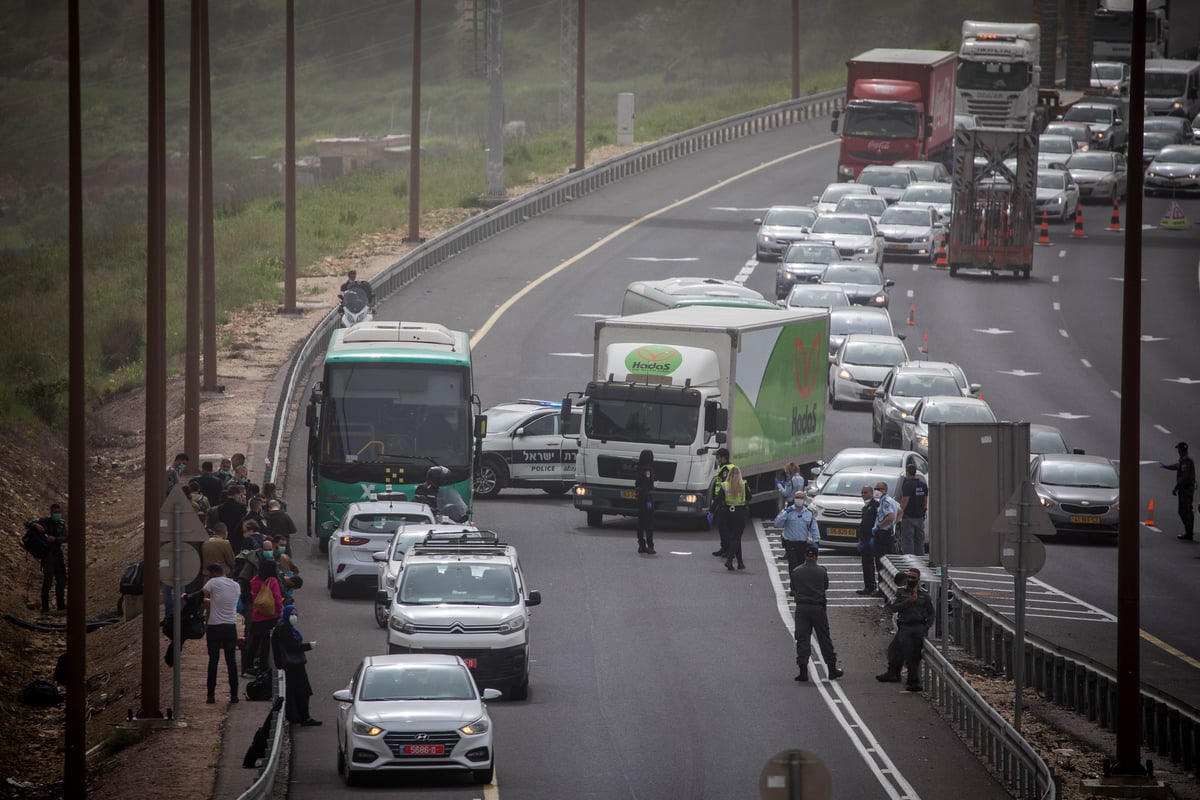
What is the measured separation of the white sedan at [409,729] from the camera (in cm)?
1792

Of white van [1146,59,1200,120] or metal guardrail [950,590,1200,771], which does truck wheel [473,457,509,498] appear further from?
white van [1146,59,1200,120]

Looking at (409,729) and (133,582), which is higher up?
(133,582)

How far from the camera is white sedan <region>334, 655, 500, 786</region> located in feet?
58.8

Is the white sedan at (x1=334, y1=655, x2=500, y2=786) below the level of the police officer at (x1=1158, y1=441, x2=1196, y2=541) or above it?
below

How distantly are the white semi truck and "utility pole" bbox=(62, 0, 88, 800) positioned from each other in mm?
53260

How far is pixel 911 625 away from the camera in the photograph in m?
22.9

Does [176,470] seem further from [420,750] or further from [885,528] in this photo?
[420,750]

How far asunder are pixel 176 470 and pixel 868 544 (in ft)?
35.3

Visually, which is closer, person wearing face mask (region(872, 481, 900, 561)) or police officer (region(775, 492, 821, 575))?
police officer (region(775, 492, 821, 575))

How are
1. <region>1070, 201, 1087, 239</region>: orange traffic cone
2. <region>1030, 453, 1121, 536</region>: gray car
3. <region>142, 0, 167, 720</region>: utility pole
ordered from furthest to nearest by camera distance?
1. <region>1070, 201, 1087, 239</region>: orange traffic cone
2. <region>1030, 453, 1121, 536</region>: gray car
3. <region>142, 0, 167, 720</region>: utility pole

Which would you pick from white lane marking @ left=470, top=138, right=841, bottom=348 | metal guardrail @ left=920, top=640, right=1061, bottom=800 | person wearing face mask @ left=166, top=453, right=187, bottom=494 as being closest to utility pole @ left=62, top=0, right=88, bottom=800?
person wearing face mask @ left=166, top=453, right=187, bottom=494

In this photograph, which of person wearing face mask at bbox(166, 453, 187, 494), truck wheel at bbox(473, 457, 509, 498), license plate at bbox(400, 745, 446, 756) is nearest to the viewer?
license plate at bbox(400, 745, 446, 756)

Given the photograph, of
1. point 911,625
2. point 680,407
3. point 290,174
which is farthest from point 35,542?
point 290,174

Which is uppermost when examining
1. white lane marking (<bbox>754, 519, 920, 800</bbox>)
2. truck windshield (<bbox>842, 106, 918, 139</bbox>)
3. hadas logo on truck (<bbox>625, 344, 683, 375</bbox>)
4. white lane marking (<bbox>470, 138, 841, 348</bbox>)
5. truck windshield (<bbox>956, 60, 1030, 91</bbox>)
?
truck windshield (<bbox>956, 60, 1030, 91</bbox>)
